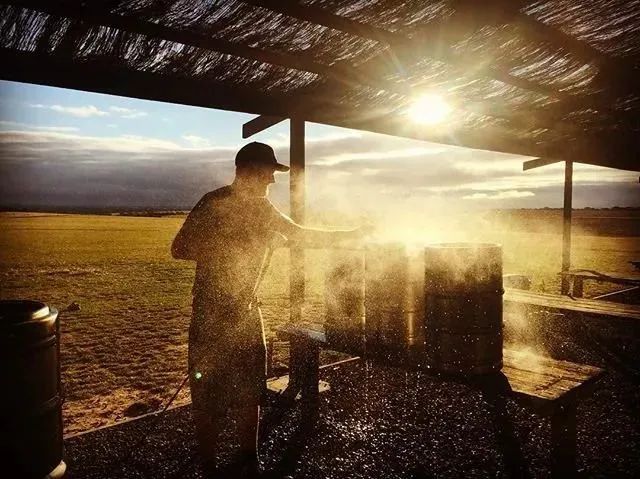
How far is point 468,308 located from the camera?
9.95ft

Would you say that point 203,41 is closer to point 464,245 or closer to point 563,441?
point 464,245

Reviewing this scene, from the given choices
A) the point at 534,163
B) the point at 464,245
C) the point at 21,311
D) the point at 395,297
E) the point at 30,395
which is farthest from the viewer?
the point at 534,163

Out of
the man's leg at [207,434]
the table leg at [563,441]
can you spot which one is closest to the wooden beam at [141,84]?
the man's leg at [207,434]

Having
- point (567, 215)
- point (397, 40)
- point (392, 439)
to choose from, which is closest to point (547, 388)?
point (392, 439)

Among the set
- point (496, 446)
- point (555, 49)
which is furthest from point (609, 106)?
point (496, 446)

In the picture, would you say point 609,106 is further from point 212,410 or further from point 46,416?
point 46,416

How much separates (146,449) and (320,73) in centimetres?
371

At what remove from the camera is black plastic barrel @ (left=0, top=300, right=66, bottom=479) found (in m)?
2.55

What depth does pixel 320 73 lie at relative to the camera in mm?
3900

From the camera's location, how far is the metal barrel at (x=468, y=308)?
303 cm

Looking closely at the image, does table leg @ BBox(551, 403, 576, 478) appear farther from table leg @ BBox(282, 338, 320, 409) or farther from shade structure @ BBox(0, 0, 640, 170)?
shade structure @ BBox(0, 0, 640, 170)

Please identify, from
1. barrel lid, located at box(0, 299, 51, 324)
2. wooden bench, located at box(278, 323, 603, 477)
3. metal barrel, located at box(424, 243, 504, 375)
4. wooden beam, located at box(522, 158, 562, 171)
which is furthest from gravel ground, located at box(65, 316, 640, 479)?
wooden beam, located at box(522, 158, 562, 171)

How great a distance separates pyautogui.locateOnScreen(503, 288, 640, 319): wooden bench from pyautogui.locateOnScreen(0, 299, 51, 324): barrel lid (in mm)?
6547

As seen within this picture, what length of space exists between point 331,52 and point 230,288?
2.10 m
